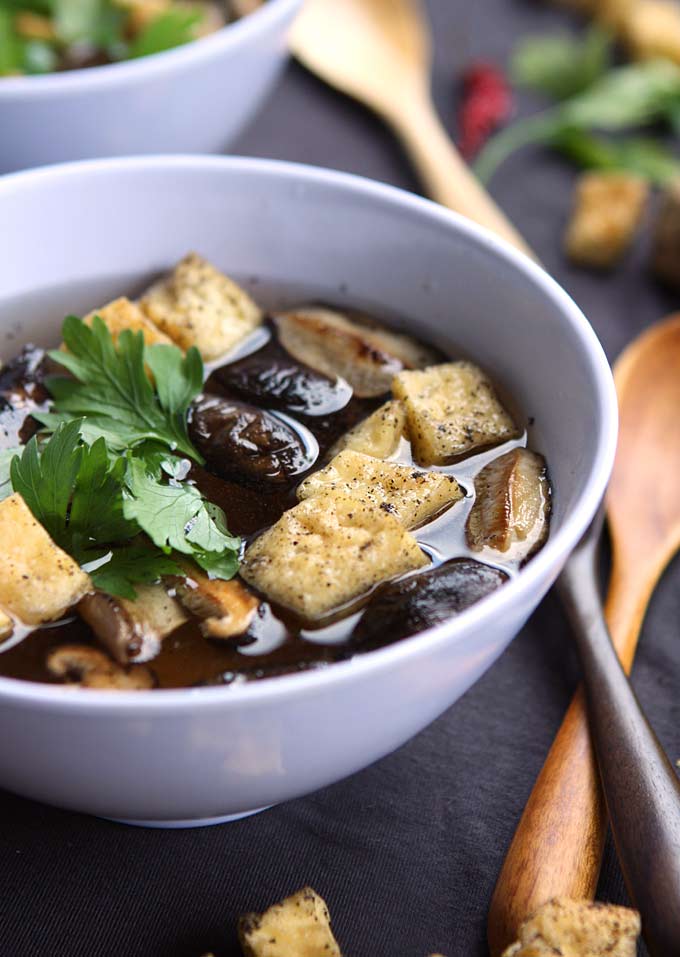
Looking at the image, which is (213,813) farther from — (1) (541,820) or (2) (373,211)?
(2) (373,211)

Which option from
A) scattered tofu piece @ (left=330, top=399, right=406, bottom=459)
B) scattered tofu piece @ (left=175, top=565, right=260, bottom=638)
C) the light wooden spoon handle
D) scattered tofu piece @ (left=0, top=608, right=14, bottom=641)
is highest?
scattered tofu piece @ (left=0, top=608, right=14, bottom=641)

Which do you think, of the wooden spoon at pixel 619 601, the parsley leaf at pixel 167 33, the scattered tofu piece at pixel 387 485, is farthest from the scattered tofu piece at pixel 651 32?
the scattered tofu piece at pixel 387 485

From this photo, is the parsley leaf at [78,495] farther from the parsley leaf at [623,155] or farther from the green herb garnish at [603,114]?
the parsley leaf at [623,155]

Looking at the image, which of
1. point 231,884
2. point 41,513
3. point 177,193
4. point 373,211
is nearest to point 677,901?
point 231,884

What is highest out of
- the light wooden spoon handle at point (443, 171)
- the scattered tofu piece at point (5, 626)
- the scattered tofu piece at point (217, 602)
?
the scattered tofu piece at point (5, 626)

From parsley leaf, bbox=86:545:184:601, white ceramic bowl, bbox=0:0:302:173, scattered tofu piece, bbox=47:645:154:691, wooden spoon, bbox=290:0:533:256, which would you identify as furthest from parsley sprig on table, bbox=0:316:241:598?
wooden spoon, bbox=290:0:533:256

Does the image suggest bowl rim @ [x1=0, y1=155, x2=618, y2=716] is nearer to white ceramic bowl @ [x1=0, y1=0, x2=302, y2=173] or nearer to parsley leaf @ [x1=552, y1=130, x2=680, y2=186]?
white ceramic bowl @ [x1=0, y1=0, x2=302, y2=173]
